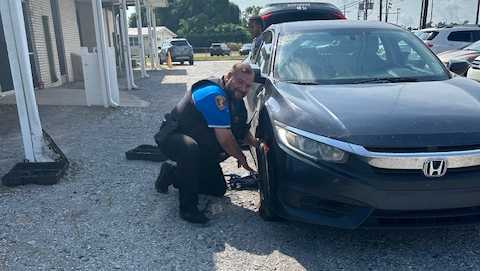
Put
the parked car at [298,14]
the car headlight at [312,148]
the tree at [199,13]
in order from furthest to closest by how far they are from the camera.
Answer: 1. the tree at [199,13]
2. the parked car at [298,14]
3. the car headlight at [312,148]

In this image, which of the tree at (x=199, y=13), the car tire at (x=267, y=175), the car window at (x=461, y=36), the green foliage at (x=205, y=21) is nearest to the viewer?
the car tire at (x=267, y=175)

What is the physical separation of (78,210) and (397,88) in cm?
283

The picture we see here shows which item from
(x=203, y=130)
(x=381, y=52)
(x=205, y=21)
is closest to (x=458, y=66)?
(x=381, y=52)

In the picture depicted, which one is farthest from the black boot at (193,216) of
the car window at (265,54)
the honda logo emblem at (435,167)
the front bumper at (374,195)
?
the honda logo emblem at (435,167)

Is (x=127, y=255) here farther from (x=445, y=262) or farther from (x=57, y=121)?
(x=57, y=121)

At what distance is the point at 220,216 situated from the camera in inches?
143

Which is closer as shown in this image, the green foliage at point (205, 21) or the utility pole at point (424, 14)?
the utility pole at point (424, 14)

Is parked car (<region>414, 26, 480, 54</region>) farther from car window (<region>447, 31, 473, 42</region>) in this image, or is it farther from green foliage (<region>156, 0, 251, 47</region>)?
green foliage (<region>156, 0, 251, 47</region>)

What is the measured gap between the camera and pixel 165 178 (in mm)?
3986

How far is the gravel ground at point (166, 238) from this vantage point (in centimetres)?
288

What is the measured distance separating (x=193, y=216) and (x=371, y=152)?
1.57 meters

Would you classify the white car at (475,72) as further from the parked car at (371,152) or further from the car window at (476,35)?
the car window at (476,35)

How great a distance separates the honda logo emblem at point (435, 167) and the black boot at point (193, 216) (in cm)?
173

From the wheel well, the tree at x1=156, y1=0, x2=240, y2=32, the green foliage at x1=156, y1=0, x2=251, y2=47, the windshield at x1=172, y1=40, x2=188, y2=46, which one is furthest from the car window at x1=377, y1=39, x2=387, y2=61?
the tree at x1=156, y1=0, x2=240, y2=32
